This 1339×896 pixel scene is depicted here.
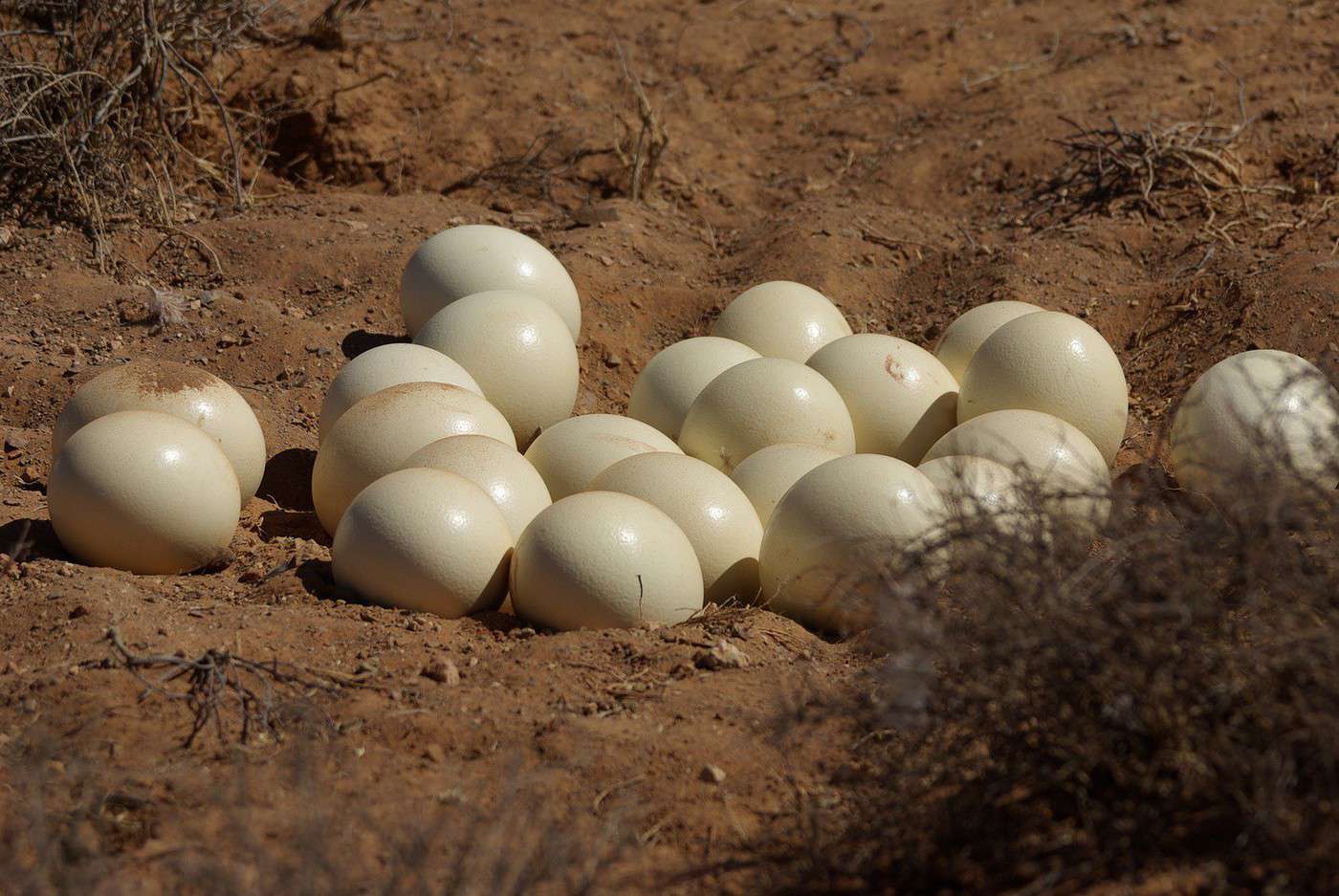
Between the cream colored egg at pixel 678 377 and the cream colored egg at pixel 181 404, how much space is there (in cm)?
158

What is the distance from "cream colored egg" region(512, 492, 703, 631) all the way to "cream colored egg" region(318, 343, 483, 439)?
1275 mm

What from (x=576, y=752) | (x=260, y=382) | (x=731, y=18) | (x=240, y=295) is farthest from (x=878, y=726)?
(x=731, y=18)

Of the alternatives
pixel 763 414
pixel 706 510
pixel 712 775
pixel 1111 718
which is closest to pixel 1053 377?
pixel 763 414

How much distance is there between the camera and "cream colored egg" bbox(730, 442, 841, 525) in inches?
204

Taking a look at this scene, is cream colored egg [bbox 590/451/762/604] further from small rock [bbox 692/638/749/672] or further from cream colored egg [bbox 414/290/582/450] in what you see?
cream colored egg [bbox 414/290/582/450]

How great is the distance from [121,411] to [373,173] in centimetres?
433

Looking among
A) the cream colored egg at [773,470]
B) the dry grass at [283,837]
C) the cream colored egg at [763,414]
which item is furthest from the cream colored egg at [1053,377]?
the dry grass at [283,837]

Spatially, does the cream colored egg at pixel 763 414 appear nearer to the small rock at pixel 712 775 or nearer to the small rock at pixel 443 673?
the small rock at pixel 443 673

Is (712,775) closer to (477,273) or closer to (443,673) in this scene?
(443,673)

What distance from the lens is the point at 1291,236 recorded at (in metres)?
7.57

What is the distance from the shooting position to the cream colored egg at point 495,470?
4.90 metres

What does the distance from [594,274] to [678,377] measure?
186 cm

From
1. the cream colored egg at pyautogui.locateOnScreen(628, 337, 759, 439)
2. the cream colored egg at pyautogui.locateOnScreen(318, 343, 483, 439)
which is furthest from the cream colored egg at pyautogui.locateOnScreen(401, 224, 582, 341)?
the cream colored egg at pyautogui.locateOnScreen(318, 343, 483, 439)

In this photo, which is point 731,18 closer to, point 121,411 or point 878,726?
point 121,411
